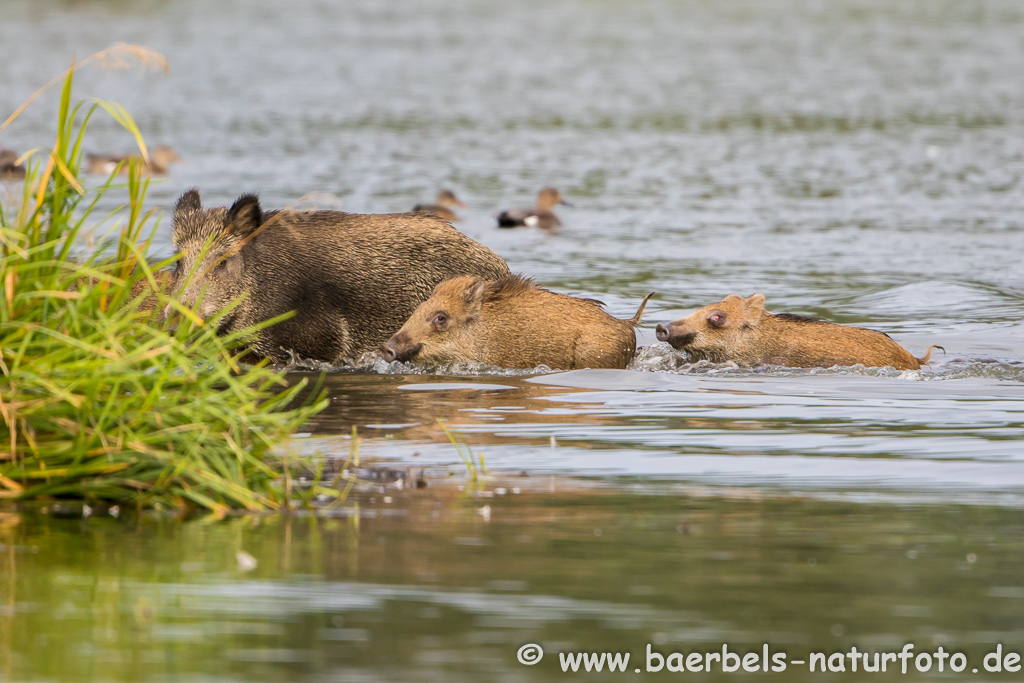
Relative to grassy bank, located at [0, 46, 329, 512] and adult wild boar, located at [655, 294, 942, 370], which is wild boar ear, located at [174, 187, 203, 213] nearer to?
adult wild boar, located at [655, 294, 942, 370]

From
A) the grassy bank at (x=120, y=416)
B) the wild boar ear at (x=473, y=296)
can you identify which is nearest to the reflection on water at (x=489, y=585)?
the grassy bank at (x=120, y=416)

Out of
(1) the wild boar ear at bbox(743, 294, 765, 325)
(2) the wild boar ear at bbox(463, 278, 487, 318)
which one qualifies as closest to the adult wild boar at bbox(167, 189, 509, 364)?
(2) the wild boar ear at bbox(463, 278, 487, 318)

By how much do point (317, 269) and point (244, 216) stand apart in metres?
0.83

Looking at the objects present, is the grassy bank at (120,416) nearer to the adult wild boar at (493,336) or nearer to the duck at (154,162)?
the adult wild boar at (493,336)

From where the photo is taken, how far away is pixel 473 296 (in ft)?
41.6

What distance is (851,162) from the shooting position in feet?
102

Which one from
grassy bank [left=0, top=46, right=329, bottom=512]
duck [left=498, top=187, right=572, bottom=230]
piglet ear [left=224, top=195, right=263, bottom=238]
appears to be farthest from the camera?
duck [left=498, top=187, right=572, bottom=230]

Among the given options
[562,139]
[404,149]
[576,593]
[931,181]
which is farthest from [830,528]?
[562,139]

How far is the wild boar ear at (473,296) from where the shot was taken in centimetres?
1266

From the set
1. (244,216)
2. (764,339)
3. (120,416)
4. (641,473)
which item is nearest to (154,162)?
(244,216)

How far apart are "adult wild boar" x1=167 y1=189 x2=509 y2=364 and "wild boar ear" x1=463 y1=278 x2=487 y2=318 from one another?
919 mm

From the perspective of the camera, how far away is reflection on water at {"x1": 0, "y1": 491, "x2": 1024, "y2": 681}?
18.1 feet

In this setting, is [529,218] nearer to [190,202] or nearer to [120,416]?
[190,202]

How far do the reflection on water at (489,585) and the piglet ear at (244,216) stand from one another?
5055mm
